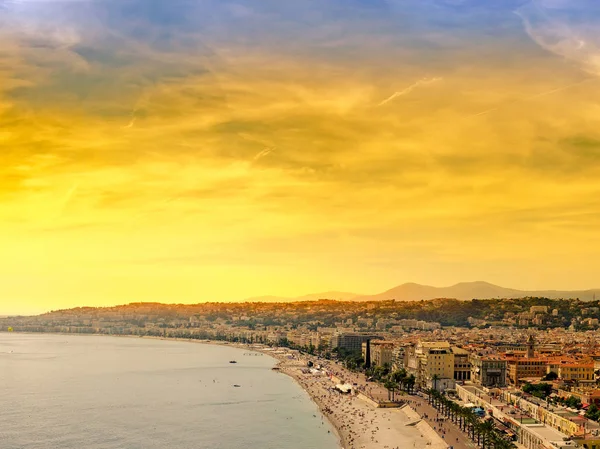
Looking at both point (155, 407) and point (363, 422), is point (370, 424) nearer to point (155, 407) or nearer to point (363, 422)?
point (363, 422)

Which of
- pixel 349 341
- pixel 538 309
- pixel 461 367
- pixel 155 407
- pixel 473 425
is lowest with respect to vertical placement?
pixel 155 407

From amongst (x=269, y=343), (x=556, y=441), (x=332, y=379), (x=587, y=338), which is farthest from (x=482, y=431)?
(x=269, y=343)

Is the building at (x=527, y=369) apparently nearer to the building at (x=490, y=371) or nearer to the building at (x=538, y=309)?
the building at (x=490, y=371)

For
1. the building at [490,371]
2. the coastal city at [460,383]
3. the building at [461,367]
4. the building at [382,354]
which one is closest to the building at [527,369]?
the coastal city at [460,383]

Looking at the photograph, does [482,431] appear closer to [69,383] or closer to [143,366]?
[69,383]

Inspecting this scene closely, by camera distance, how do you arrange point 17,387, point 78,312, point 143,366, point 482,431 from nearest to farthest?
point 482,431, point 17,387, point 143,366, point 78,312

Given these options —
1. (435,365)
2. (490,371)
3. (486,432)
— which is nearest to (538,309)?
(435,365)
